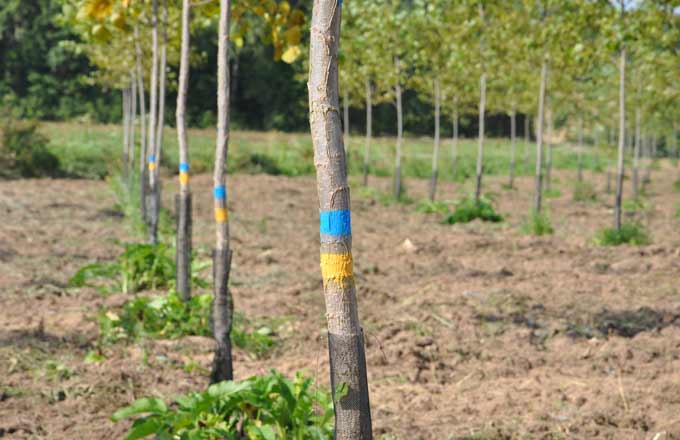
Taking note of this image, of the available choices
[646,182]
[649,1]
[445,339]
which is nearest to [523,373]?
[445,339]

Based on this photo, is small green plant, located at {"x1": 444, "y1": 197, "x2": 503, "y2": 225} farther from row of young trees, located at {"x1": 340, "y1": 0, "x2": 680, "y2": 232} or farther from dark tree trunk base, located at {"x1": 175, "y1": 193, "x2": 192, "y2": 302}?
dark tree trunk base, located at {"x1": 175, "y1": 193, "x2": 192, "y2": 302}

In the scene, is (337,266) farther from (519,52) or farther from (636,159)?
(636,159)

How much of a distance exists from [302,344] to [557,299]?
2758 mm

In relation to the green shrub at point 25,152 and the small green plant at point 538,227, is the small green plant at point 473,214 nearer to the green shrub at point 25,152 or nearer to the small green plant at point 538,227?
the small green plant at point 538,227

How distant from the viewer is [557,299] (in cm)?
803

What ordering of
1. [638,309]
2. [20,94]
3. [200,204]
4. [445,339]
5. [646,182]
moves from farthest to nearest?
[20,94]
[646,182]
[200,204]
[638,309]
[445,339]

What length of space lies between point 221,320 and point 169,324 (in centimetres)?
162

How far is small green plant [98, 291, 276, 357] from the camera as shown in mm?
6473

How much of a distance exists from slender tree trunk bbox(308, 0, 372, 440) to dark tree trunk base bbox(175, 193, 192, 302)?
4.28m

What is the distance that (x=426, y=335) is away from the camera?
271 inches

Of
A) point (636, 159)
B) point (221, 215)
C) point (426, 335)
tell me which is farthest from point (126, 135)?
point (636, 159)

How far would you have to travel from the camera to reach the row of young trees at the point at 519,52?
12.3 meters

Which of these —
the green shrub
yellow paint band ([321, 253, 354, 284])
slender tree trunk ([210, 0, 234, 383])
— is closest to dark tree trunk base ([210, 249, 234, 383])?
slender tree trunk ([210, 0, 234, 383])

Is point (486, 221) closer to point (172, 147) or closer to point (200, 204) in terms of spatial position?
point (200, 204)
